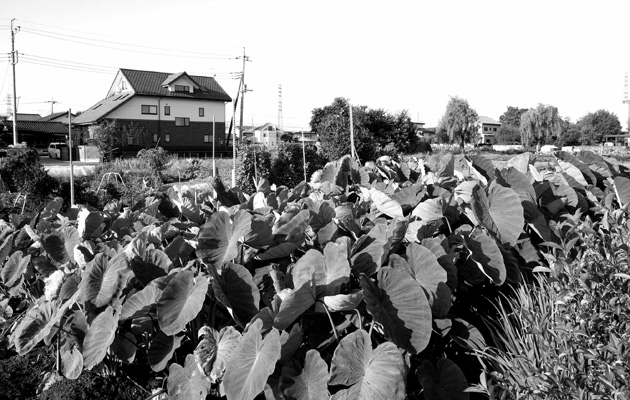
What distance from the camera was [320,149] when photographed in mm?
21031

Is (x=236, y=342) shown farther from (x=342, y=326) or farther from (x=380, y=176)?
(x=380, y=176)

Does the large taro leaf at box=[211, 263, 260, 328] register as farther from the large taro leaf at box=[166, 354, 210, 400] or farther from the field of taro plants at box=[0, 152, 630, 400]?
the large taro leaf at box=[166, 354, 210, 400]

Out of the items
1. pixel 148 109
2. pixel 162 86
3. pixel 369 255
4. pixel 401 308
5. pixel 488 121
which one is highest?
pixel 488 121

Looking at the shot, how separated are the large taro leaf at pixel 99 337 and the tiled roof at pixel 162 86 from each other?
39352 mm

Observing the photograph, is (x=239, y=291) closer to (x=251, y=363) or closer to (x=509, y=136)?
(x=251, y=363)

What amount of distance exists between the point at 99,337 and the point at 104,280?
206mm

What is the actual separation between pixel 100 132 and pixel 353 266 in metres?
31.4

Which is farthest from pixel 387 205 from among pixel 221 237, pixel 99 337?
pixel 99 337

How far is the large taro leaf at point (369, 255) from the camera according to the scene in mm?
1772

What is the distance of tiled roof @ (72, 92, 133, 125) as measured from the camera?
3734 centimetres

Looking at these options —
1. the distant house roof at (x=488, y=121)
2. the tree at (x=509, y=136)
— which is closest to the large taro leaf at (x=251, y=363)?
the tree at (x=509, y=136)

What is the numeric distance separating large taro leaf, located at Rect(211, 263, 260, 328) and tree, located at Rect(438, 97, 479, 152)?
56.2 meters

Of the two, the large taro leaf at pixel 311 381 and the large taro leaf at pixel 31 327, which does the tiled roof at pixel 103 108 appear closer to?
the large taro leaf at pixel 31 327

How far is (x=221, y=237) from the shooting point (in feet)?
6.04
